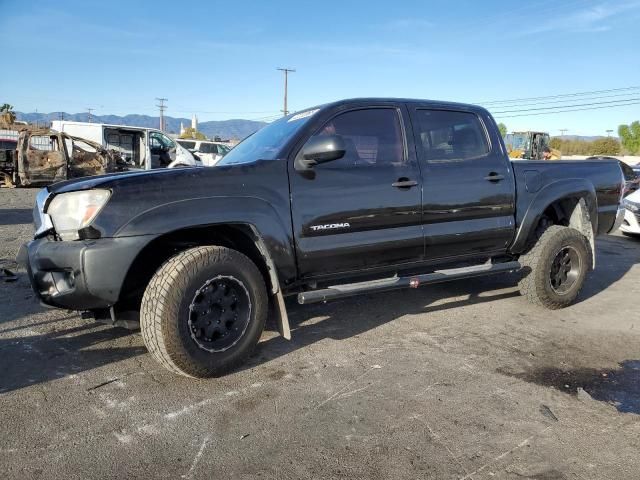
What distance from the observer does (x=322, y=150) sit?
11.5 feet

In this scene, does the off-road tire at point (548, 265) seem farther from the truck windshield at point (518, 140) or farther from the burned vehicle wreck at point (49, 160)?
the truck windshield at point (518, 140)

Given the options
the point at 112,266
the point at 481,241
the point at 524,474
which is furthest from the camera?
the point at 481,241

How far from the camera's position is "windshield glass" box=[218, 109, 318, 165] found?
3.85 metres

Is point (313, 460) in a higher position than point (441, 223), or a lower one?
lower

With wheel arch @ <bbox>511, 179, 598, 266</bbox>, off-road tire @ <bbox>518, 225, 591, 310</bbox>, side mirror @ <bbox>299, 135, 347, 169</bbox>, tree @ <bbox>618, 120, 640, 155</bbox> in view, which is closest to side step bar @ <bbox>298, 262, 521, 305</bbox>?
off-road tire @ <bbox>518, 225, 591, 310</bbox>

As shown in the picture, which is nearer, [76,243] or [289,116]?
[76,243]

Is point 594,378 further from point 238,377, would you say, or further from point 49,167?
point 49,167

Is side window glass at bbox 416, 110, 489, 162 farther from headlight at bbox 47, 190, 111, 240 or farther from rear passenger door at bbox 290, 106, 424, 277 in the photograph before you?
headlight at bbox 47, 190, 111, 240

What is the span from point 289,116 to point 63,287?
2293mm

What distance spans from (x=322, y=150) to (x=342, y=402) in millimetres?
1681

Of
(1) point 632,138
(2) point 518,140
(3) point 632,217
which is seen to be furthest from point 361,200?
(1) point 632,138

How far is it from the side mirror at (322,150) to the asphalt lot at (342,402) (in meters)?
1.45

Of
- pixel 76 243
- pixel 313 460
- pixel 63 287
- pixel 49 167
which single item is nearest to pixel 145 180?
pixel 76 243

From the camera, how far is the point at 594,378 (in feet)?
11.6
